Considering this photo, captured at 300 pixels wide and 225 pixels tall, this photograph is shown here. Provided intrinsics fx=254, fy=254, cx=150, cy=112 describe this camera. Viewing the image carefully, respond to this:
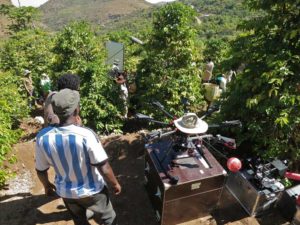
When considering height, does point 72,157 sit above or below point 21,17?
below

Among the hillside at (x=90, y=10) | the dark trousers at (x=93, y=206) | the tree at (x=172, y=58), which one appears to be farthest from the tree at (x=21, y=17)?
the hillside at (x=90, y=10)

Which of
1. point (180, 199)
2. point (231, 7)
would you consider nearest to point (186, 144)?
point (180, 199)

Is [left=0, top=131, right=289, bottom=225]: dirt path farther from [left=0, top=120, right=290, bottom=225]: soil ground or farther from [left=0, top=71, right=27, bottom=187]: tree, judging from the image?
[left=0, top=71, right=27, bottom=187]: tree

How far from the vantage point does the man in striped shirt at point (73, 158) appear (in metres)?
2.84

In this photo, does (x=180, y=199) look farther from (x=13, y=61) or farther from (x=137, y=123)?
(x=13, y=61)

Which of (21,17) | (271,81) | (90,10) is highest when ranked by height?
(90,10)

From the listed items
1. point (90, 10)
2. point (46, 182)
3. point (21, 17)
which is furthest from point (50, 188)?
point (90, 10)

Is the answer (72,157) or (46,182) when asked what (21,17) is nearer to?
(46,182)

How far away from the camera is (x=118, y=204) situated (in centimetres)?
505

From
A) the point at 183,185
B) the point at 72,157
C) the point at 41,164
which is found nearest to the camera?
the point at 72,157

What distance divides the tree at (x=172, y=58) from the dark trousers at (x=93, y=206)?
13.5ft

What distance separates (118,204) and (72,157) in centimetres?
245

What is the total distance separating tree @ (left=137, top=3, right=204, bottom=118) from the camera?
6.56m

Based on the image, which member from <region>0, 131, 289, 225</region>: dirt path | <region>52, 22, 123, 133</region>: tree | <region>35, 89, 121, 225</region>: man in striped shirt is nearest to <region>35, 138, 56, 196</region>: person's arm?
<region>35, 89, 121, 225</region>: man in striped shirt
